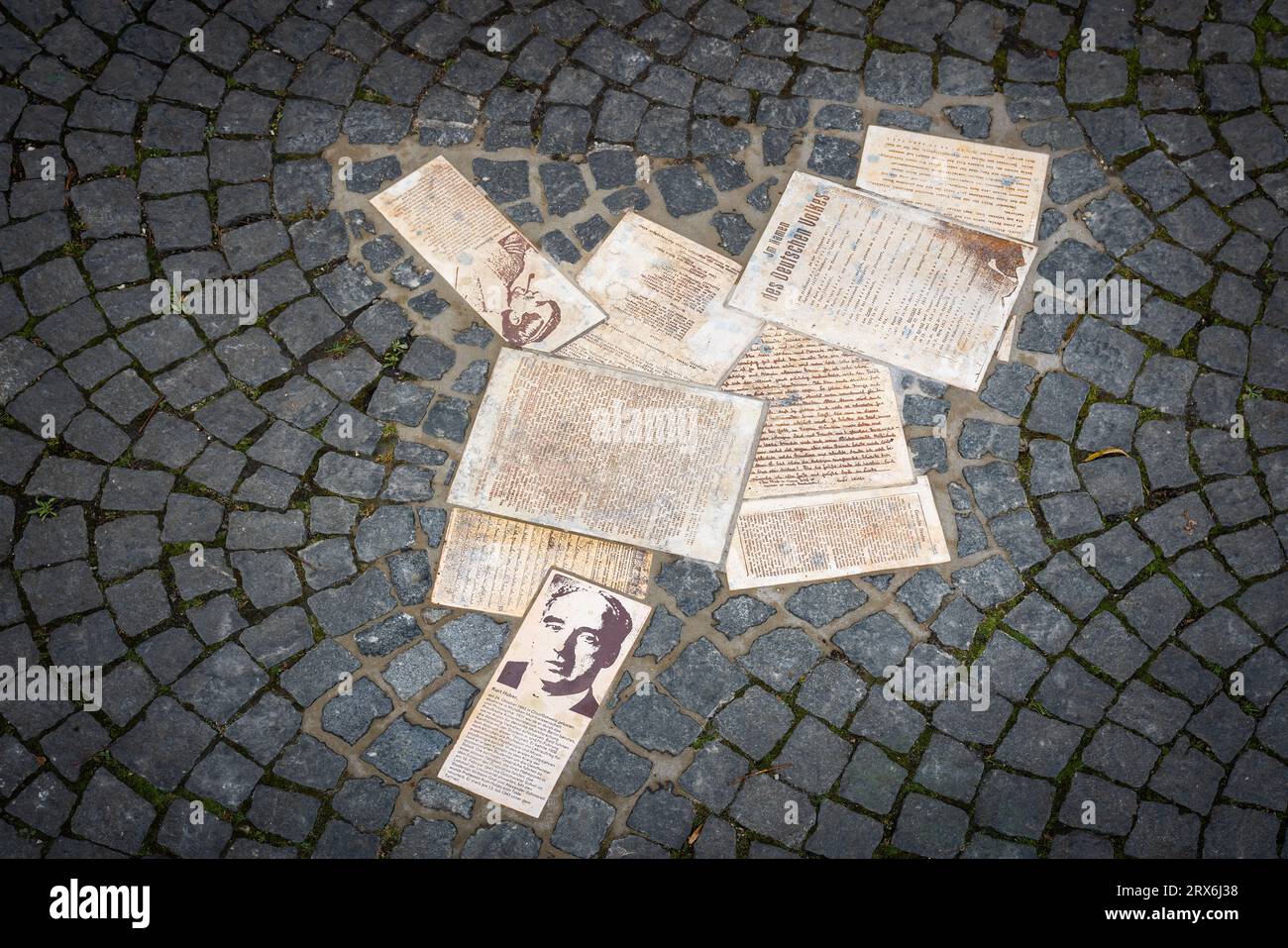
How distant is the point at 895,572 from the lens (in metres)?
5.51

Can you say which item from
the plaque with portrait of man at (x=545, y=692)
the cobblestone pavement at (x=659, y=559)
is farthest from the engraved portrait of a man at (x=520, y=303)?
the plaque with portrait of man at (x=545, y=692)

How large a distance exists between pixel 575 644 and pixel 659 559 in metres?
0.61

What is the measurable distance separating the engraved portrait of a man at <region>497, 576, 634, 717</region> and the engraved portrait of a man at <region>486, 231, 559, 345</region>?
132 cm

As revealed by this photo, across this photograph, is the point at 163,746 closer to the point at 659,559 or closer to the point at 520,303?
the point at 659,559

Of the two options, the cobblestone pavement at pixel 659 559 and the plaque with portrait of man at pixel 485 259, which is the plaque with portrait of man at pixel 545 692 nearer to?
the cobblestone pavement at pixel 659 559

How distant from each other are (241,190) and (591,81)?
6.56 feet

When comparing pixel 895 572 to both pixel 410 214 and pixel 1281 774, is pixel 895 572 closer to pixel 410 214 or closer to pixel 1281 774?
pixel 1281 774

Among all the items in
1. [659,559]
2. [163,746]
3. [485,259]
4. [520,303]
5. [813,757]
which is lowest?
[163,746]

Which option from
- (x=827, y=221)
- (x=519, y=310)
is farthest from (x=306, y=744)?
(x=827, y=221)

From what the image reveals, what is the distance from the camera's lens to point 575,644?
542 cm

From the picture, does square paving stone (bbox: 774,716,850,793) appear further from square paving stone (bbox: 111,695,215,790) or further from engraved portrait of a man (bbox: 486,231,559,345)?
square paving stone (bbox: 111,695,215,790)

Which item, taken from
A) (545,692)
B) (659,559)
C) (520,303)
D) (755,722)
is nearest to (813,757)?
(755,722)

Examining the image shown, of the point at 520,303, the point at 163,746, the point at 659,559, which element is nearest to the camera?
the point at 163,746

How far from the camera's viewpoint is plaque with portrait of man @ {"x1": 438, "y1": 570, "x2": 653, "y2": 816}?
535cm
